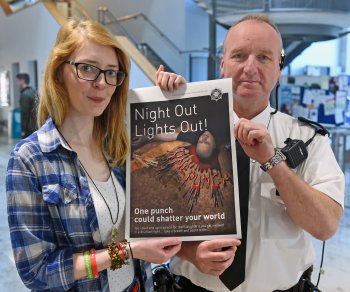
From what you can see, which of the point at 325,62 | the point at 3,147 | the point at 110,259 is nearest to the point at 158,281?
the point at 110,259

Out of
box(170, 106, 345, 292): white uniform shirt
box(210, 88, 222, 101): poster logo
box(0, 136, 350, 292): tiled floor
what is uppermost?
box(210, 88, 222, 101): poster logo

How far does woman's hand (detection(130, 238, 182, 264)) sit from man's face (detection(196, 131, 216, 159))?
234 mm

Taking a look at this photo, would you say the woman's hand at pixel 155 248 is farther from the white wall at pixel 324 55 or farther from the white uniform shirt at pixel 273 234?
the white wall at pixel 324 55

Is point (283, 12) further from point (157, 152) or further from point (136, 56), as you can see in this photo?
point (157, 152)

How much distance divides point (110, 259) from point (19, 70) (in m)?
12.5

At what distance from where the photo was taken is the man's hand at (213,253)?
1.05 meters

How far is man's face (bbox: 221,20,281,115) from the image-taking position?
4.09ft

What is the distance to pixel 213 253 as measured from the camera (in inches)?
42.3

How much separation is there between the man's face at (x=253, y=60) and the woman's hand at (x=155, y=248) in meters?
0.50

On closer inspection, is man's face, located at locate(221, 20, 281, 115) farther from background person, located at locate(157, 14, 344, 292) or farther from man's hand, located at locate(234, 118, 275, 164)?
man's hand, located at locate(234, 118, 275, 164)

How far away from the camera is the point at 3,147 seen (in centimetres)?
940

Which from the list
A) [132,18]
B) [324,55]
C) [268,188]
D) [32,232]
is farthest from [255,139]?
[324,55]

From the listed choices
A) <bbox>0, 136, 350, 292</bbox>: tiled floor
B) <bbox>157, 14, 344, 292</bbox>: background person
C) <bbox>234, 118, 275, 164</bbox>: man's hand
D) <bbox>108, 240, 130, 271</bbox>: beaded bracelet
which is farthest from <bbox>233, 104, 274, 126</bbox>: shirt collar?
<bbox>0, 136, 350, 292</bbox>: tiled floor

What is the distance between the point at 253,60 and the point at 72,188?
25.5 inches
